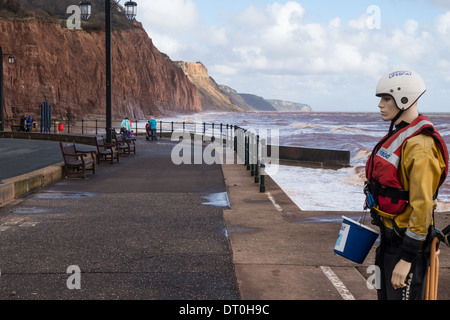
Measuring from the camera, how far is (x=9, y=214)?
834 cm

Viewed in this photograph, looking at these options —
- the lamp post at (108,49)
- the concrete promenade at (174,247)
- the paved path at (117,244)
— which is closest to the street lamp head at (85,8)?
the lamp post at (108,49)

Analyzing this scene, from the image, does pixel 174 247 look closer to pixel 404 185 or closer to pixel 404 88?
pixel 404 185

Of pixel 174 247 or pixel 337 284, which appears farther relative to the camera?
pixel 174 247

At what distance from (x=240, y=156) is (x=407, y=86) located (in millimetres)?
14988

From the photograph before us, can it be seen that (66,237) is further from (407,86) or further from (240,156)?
(240,156)

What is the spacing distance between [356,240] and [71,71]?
6714 centimetres

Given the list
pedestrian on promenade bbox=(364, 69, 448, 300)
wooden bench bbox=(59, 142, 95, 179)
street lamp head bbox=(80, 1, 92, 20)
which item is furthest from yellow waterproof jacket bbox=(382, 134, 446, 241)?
street lamp head bbox=(80, 1, 92, 20)

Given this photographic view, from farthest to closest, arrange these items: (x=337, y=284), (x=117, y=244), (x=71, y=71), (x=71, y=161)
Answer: (x=71, y=71), (x=71, y=161), (x=117, y=244), (x=337, y=284)

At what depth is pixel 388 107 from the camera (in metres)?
3.30

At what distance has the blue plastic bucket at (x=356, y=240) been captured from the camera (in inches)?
136

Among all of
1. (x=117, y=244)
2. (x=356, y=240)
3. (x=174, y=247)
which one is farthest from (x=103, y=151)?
(x=356, y=240)

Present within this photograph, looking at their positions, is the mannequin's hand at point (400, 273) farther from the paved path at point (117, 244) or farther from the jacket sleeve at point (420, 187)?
the paved path at point (117, 244)

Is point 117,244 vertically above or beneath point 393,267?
beneath

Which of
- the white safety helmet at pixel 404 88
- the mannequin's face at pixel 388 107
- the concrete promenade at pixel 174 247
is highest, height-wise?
the white safety helmet at pixel 404 88
